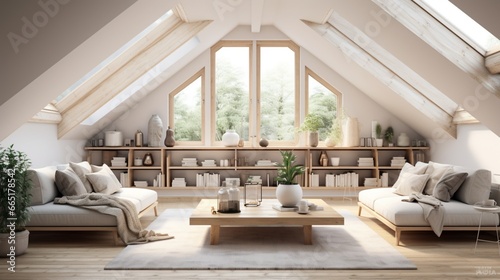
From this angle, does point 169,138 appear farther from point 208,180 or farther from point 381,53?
point 381,53

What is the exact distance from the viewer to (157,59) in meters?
6.53

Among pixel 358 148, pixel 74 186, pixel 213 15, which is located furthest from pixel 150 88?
pixel 358 148

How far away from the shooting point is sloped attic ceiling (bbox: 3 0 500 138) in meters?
5.00

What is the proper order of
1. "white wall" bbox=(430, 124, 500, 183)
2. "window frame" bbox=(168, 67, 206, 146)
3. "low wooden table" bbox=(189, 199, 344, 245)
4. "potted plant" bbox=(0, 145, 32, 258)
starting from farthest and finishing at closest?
"window frame" bbox=(168, 67, 206, 146) → "white wall" bbox=(430, 124, 500, 183) → "low wooden table" bbox=(189, 199, 344, 245) → "potted plant" bbox=(0, 145, 32, 258)

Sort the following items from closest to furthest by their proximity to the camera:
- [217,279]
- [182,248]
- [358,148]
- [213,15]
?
[217,279] < [182,248] < [213,15] < [358,148]

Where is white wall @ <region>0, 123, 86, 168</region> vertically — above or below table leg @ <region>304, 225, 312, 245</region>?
above

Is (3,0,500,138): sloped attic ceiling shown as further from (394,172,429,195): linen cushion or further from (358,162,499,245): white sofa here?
(394,172,429,195): linen cushion

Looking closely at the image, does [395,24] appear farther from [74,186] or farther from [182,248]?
[74,186]

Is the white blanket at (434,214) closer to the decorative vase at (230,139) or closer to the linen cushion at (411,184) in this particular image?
the linen cushion at (411,184)

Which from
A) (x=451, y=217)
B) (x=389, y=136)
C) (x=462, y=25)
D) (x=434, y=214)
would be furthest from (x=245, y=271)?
(x=389, y=136)

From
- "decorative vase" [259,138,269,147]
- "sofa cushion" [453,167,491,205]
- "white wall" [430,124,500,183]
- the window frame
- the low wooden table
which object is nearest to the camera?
the low wooden table

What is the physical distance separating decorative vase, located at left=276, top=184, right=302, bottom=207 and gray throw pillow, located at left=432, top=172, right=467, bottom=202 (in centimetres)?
154

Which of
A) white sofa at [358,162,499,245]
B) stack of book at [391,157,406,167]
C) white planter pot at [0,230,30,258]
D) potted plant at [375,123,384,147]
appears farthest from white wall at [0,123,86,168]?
stack of book at [391,157,406,167]

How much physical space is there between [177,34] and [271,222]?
3259 millimetres
